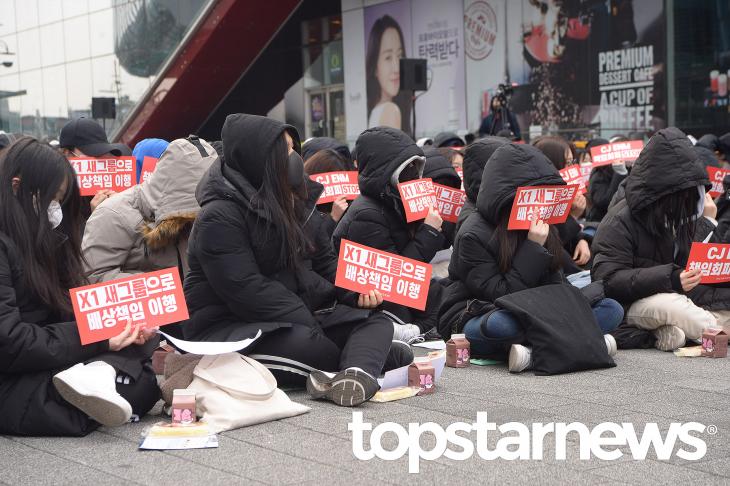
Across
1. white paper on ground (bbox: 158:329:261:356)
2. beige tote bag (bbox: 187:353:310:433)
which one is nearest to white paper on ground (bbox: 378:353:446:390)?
beige tote bag (bbox: 187:353:310:433)

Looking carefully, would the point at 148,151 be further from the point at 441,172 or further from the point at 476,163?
the point at 476,163

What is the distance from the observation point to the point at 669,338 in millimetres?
6781

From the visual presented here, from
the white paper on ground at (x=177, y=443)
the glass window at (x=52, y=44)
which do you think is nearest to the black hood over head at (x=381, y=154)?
the white paper on ground at (x=177, y=443)

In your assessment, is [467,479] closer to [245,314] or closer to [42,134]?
[245,314]

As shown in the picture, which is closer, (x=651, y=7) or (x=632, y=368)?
(x=632, y=368)

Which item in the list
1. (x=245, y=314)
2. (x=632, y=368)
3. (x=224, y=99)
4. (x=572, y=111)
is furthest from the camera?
(x=224, y=99)

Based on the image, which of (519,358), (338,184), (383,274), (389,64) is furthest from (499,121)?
(383,274)

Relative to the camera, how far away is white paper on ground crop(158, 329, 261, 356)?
15.8 feet

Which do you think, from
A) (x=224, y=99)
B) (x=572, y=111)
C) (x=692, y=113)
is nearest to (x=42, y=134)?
(x=224, y=99)

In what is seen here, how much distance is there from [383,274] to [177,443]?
166 centimetres

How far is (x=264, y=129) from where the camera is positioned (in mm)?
5273

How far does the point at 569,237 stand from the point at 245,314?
3312 mm

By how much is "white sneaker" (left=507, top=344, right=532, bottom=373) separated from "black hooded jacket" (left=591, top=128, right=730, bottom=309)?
1.01 meters

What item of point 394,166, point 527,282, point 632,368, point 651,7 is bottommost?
point 632,368
